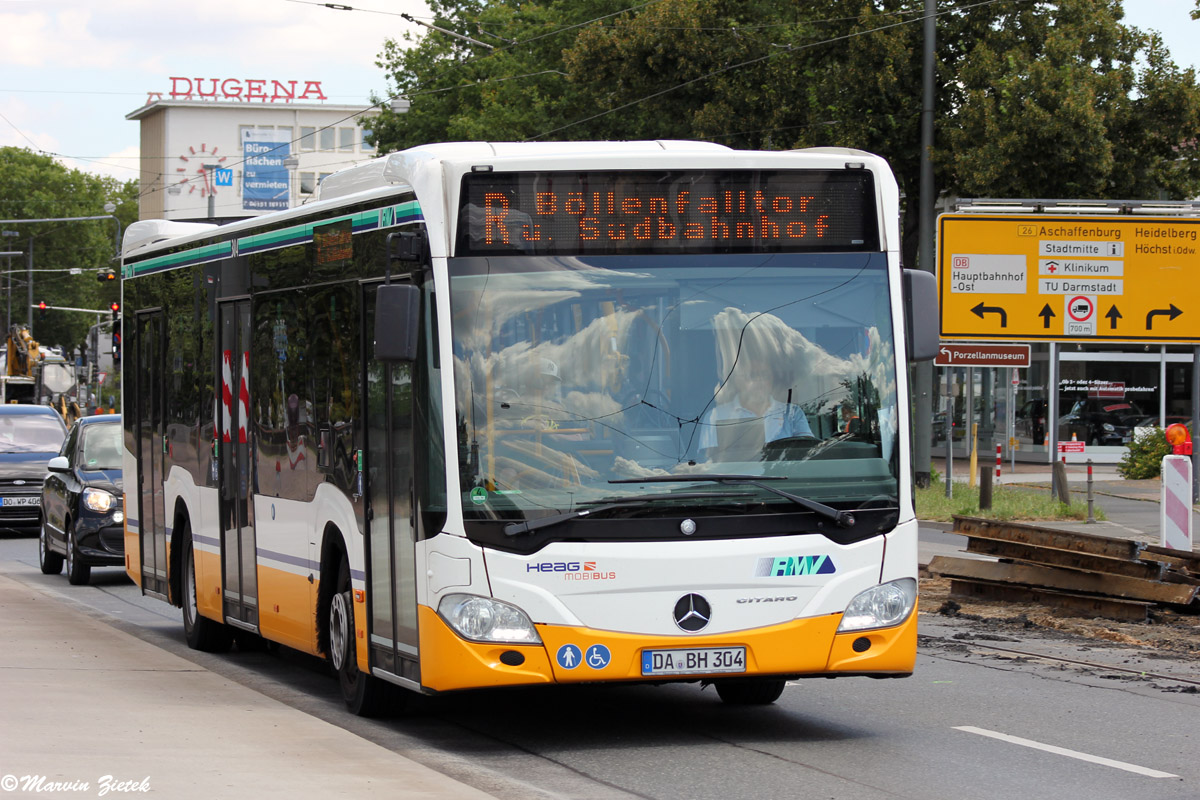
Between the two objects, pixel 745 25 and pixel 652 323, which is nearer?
pixel 652 323

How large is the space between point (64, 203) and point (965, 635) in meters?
126

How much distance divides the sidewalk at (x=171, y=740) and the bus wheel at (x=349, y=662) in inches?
15.6

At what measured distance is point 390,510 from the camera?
880 cm

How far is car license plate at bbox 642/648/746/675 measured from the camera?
26.7 feet

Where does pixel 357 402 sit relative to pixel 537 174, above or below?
below

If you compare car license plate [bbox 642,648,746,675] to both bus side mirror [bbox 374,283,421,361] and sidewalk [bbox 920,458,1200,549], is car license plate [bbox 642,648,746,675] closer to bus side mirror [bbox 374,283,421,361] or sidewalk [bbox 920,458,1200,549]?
bus side mirror [bbox 374,283,421,361]

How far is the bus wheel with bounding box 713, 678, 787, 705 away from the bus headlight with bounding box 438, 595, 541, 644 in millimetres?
2122

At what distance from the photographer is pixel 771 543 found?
823cm

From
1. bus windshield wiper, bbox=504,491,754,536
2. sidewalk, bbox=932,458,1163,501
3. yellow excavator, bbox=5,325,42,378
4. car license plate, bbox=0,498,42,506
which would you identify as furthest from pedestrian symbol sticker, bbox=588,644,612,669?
yellow excavator, bbox=5,325,42,378

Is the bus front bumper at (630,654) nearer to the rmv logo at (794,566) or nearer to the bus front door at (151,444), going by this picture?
the rmv logo at (794,566)

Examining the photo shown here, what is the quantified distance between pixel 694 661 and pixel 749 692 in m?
1.85

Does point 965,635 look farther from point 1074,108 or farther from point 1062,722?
point 1074,108

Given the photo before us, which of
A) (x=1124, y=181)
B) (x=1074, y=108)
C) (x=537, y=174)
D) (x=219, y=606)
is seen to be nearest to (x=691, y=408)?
(x=537, y=174)

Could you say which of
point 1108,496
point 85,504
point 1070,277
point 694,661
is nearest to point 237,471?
point 694,661
